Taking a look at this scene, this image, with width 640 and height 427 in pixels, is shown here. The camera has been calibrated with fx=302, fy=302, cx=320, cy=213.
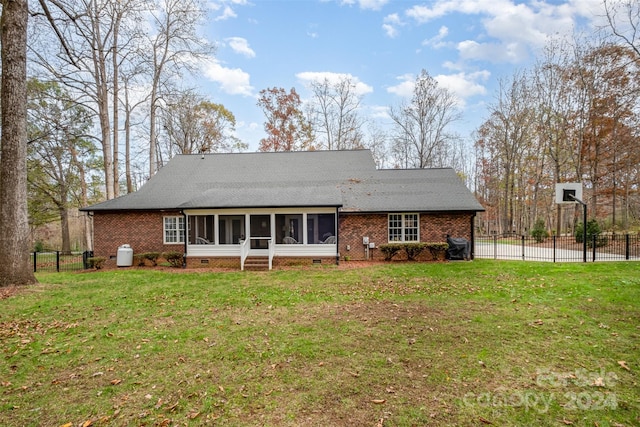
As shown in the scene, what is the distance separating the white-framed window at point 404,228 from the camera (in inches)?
563

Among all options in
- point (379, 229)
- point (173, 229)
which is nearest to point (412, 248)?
point (379, 229)

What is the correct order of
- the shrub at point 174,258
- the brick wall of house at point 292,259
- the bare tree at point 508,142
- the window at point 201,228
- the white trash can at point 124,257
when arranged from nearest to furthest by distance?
1. the shrub at point 174,258
2. the white trash can at point 124,257
3. the brick wall of house at point 292,259
4. the window at point 201,228
5. the bare tree at point 508,142

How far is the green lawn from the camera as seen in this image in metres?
3.22

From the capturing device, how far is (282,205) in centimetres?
1332

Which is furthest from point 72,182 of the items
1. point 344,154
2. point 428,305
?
point 428,305

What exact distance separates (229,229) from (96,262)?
6133mm

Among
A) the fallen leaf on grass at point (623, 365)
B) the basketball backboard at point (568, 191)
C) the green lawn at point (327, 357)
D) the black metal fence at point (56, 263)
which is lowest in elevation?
the black metal fence at point (56, 263)

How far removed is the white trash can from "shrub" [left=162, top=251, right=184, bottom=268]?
184cm

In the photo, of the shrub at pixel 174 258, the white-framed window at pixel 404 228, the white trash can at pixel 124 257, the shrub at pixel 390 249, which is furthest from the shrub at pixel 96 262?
the white-framed window at pixel 404 228

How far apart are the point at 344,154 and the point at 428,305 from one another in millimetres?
13774

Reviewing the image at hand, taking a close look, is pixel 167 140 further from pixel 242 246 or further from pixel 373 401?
pixel 373 401

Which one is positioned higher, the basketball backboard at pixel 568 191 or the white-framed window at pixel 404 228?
the basketball backboard at pixel 568 191

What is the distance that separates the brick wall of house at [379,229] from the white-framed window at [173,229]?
7.80 metres

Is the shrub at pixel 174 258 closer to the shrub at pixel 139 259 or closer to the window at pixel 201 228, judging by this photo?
the shrub at pixel 139 259
